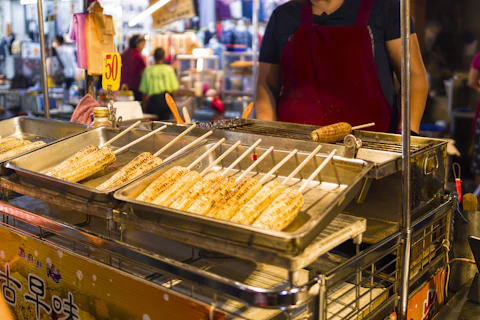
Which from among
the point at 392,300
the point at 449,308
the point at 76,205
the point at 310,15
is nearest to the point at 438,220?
the point at 449,308

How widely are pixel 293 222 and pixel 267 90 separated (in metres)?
2.13

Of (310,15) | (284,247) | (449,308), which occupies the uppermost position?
(310,15)

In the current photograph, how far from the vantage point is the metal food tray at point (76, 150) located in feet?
5.99

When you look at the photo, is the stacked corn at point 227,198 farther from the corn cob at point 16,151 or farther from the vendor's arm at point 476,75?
the vendor's arm at point 476,75

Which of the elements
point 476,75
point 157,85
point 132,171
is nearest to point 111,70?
point 132,171

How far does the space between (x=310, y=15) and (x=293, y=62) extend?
0.31 meters

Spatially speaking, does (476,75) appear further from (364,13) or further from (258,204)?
(258,204)

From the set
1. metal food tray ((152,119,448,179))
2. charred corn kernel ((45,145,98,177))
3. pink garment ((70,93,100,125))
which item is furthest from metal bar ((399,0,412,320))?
pink garment ((70,93,100,125))

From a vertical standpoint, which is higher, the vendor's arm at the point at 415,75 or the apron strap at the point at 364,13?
the apron strap at the point at 364,13

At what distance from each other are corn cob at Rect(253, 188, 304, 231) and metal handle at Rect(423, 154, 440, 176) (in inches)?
23.2

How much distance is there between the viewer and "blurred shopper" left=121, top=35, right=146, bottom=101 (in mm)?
9133

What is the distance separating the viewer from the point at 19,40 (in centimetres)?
1056

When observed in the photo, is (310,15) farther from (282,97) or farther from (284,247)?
(284,247)

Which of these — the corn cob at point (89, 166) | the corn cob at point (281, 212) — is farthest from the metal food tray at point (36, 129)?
the corn cob at point (281, 212)
